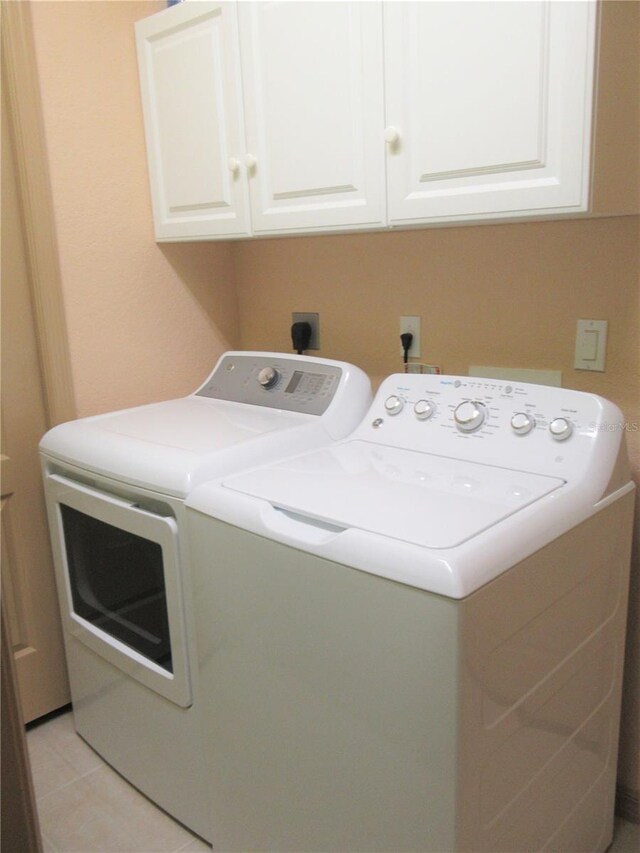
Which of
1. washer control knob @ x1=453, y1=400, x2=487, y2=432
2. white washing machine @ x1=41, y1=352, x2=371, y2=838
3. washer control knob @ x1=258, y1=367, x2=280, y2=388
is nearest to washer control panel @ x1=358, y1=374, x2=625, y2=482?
washer control knob @ x1=453, y1=400, x2=487, y2=432

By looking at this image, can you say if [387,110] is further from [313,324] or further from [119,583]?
[119,583]

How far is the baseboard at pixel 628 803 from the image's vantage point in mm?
1626

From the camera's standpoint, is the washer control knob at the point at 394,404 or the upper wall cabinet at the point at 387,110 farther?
the washer control knob at the point at 394,404

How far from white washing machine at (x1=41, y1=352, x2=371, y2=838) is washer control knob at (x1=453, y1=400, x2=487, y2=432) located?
328 millimetres

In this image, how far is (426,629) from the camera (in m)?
0.98

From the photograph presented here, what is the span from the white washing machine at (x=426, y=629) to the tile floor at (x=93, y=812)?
21 centimetres

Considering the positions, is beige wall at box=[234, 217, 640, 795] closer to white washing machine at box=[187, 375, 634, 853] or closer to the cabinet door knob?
white washing machine at box=[187, 375, 634, 853]

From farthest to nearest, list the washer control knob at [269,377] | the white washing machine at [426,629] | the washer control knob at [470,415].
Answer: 1. the washer control knob at [269,377]
2. the washer control knob at [470,415]
3. the white washing machine at [426,629]

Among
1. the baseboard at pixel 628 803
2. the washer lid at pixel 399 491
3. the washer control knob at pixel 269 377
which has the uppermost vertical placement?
the washer control knob at pixel 269 377

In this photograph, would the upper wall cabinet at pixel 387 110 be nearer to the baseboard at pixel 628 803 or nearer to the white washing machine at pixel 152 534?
the white washing machine at pixel 152 534

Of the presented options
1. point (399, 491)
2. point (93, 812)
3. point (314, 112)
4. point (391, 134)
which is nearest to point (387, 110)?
point (391, 134)

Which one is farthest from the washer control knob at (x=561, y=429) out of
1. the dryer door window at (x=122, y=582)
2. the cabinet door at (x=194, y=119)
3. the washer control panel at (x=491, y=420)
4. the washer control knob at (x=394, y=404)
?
the cabinet door at (x=194, y=119)

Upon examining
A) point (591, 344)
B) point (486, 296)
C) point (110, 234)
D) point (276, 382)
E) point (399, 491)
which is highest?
point (110, 234)

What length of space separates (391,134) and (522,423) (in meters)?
0.63
